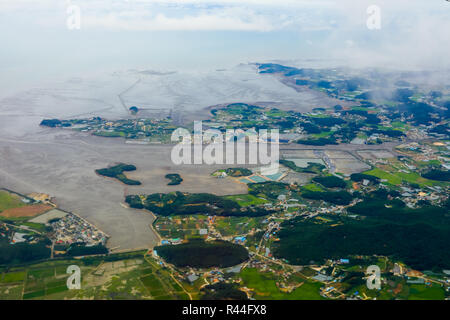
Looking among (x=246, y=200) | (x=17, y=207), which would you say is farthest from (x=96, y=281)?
(x=246, y=200)

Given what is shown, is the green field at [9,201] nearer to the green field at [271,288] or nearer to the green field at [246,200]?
the green field at [246,200]

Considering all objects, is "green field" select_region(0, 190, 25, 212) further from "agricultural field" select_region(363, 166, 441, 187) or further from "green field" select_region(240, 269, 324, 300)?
"agricultural field" select_region(363, 166, 441, 187)

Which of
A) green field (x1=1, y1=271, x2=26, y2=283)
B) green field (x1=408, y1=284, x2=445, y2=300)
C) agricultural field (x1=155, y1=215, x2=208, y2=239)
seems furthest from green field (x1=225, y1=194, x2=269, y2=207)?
green field (x1=1, y1=271, x2=26, y2=283)

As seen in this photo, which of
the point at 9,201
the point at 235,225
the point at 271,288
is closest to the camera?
Result: the point at 271,288

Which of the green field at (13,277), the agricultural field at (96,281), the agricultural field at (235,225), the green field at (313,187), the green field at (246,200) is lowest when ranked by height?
the agricultural field at (96,281)

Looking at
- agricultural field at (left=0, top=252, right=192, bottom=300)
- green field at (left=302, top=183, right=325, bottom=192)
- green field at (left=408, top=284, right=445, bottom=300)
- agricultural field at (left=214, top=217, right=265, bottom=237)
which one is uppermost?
green field at (left=302, top=183, right=325, bottom=192)

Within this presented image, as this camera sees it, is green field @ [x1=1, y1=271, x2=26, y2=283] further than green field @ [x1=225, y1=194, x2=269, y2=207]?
No

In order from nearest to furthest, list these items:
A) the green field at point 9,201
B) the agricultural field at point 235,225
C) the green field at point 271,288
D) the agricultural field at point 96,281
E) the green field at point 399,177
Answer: the agricultural field at point 96,281 < the green field at point 271,288 < the agricultural field at point 235,225 < the green field at point 9,201 < the green field at point 399,177

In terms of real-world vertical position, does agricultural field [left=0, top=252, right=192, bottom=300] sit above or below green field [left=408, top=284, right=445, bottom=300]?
above

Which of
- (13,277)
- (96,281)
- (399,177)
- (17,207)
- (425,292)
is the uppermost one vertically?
(399,177)

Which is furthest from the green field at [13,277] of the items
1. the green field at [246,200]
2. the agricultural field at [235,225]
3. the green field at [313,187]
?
the green field at [313,187]

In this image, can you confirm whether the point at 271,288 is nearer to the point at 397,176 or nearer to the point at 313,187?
the point at 313,187
